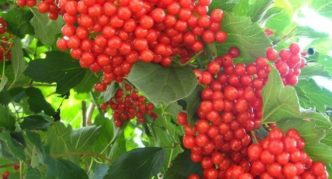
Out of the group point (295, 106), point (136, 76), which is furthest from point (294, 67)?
point (136, 76)

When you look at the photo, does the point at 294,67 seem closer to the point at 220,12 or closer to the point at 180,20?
the point at 220,12

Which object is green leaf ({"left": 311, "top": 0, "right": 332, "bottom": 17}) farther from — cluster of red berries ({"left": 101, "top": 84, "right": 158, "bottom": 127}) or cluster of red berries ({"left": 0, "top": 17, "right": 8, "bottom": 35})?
cluster of red berries ({"left": 0, "top": 17, "right": 8, "bottom": 35})

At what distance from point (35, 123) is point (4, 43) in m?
0.40

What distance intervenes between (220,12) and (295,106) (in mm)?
349

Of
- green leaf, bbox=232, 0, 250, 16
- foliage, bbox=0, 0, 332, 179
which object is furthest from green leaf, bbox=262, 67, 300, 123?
green leaf, bbox=232, 0, 250, 16

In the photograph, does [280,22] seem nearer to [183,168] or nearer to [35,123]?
[183,168]

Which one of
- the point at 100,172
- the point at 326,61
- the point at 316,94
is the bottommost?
the point at 100,172

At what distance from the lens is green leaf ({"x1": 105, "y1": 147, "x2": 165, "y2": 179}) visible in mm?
2018

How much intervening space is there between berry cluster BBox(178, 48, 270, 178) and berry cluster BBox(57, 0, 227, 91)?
0.34 ft

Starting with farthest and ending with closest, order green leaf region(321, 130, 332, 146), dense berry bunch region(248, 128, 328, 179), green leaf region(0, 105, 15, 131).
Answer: green leaf region(0, 105, 15, 131)
green leaf region(321, 130, 332, 146)
dense berry bunch region(248, 128, 328, 179)

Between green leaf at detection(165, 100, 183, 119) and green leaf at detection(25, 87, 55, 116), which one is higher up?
green leaf at detection(165, 100, 183, 119)

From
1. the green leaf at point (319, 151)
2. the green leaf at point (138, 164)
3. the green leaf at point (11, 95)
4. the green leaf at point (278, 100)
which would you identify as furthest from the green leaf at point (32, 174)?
the green leaf at point (319, 151)

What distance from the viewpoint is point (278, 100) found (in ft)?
4.98

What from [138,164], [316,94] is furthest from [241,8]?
[138,164]
